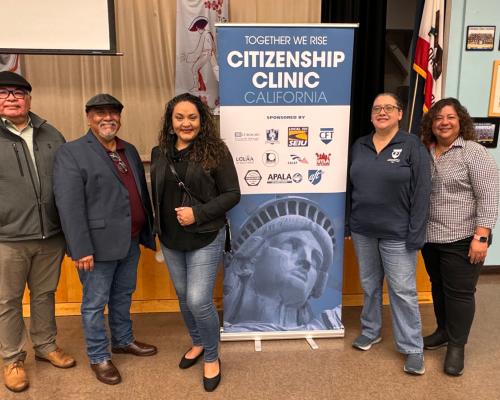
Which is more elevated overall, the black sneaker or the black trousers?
the black trousers

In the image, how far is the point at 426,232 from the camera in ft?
7.27

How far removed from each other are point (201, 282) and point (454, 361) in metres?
1.44

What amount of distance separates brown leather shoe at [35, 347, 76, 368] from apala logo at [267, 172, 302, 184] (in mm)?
1518

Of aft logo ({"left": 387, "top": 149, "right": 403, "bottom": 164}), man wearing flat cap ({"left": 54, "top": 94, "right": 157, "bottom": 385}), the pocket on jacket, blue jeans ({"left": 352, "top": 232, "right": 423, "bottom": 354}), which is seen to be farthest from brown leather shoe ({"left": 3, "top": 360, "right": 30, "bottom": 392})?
aft logo ({"left": 387, "top": 149, "right": 403, "bottom": 164})

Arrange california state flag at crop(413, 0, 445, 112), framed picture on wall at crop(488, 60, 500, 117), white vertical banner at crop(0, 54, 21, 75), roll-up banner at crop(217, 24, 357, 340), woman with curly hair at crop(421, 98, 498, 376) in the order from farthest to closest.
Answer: framed picture on wall at crop(488, 60, 500, 117) → white vertical banner at crop(0, 54, 21, 75) → california state flag at crop(413, 0, 445, 112) → roll-up banner at crop(217, 24, 357, 340) → woman with curly hair at crop(421, 98, 498, 376)

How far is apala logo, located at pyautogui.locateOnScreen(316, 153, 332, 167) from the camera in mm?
2441

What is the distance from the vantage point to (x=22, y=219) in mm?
2037

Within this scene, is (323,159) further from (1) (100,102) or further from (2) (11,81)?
(2) (11,81)

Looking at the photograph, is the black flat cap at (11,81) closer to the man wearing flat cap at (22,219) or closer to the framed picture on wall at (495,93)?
the man wearing flat cap at (22,219)

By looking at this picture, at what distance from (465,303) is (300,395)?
997mm

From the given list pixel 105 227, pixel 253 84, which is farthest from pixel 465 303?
pixel 105 227

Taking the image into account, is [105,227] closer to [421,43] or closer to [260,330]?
[260,330]

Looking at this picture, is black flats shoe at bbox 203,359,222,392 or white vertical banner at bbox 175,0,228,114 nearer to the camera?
black flats shoe at bbox 203,359,222,392

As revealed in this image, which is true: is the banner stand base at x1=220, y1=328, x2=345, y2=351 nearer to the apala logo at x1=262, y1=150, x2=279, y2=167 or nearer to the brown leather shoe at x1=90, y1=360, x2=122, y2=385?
the brown leather shoe at x1=90, y1=360, x2=122, y2=385
